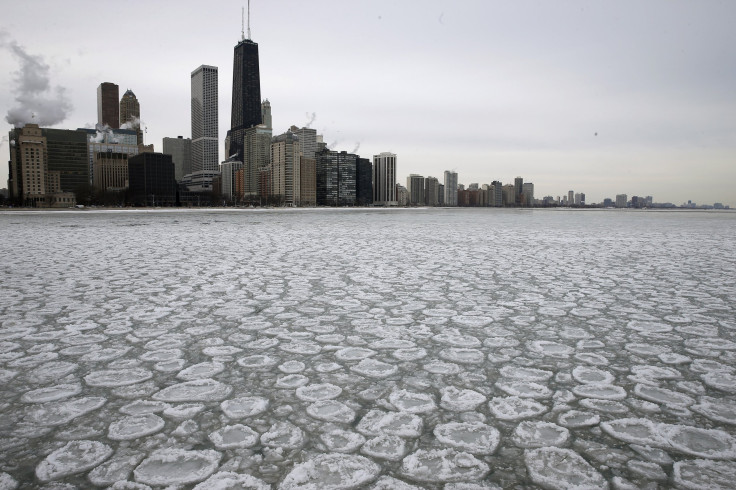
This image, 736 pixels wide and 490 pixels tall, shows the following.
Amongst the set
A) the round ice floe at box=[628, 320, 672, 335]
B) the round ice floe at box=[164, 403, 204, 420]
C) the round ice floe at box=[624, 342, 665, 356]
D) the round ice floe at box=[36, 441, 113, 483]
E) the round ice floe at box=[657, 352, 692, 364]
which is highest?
the round ice floe at box=[628, 320, 672, 335]

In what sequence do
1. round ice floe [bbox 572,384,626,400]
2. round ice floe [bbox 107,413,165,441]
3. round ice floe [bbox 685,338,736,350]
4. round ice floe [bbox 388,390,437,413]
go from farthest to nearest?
1. round ice floe [bbox 685,338,736,350]
2. round ice floe [bbox 572,384,626,400]
3. round ice floe [bbox 388,390,437,413]
4. round ice floe [bbox 107,413,165,441]

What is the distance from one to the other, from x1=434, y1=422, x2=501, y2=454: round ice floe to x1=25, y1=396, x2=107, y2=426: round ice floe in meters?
2.38

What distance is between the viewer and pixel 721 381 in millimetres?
3717

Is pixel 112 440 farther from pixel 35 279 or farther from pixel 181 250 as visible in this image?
pixel 181 250

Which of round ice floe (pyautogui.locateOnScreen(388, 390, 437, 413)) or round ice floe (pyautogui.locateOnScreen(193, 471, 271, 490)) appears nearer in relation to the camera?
round ice floe (pyautogui.locateOnScreen(193, 471, 271, 490))

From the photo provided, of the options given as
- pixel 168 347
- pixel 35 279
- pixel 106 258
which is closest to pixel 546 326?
pixel 168 347

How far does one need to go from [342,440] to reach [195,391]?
1.36 metres

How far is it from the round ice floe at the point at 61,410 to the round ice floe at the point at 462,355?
2814 mm

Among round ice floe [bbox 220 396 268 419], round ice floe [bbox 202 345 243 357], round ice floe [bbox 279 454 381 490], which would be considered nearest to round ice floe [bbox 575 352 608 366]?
round ice floe [bbox 279 454 381 490]

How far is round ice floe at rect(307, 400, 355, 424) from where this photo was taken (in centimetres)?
307

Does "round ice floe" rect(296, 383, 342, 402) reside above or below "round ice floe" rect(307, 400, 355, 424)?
above

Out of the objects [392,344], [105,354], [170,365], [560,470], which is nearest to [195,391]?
[170,365]

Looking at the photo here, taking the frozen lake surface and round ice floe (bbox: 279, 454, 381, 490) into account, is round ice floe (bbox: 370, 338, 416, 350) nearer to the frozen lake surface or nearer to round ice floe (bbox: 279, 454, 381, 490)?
the frozen lake surface

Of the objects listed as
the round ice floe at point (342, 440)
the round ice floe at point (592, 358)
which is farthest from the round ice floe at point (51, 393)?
the round ice floe at point (592, 358)
